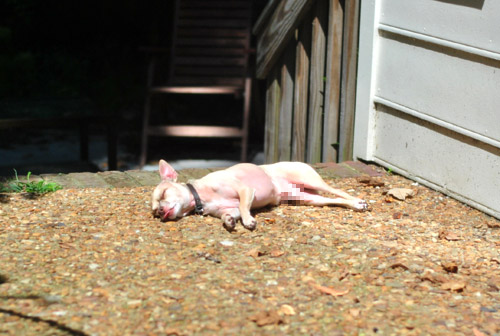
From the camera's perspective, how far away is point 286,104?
650 centimetres

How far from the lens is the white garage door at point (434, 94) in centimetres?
452

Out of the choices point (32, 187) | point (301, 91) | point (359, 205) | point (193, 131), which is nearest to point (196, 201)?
point (359, 205)

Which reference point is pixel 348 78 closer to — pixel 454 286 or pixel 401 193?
pixel 401 193

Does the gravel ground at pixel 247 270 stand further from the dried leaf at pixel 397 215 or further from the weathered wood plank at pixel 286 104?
the weathered wood plank at pixel 286 104

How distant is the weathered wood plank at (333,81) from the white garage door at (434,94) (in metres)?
0.23

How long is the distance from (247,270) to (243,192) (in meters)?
0.80

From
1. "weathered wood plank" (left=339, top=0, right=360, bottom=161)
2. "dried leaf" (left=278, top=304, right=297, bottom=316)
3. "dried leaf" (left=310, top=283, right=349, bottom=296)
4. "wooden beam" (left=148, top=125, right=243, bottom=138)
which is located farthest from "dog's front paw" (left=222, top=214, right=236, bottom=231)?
"wooden beam" (left=148, top=125, right=243, bottom=138)

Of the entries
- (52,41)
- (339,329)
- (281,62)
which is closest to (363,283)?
(339,329)

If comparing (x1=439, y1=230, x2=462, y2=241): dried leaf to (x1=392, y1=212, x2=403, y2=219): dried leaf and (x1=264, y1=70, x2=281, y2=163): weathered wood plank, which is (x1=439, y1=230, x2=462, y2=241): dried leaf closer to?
(x1=392, y1=212, x2=403, y2=219): dried leaf

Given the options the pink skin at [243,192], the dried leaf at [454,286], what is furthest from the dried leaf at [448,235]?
the dried leaf at [454,286]

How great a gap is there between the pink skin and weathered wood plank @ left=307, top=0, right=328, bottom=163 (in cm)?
128

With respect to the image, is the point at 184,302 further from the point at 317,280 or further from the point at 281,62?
the point at 281,62

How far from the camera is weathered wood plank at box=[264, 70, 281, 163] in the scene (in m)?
6.63

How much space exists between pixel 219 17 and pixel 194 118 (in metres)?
1.39
